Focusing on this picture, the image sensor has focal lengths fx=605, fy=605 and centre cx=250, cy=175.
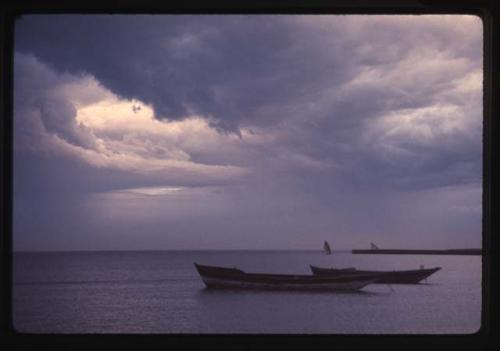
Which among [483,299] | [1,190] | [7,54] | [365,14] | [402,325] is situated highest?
[365,14]

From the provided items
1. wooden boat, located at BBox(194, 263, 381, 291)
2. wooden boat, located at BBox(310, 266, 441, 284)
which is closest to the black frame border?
wooden boat, located at BBox(194, 263, 381, 291)

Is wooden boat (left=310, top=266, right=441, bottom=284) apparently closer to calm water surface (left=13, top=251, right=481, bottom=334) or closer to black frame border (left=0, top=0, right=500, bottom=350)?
calm water surface (left=13, top=251, right=481, bottom=334)

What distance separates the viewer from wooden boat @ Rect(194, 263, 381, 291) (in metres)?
26.8

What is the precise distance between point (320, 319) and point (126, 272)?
27.1m

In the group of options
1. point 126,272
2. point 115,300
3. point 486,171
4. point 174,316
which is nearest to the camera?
point 486,171

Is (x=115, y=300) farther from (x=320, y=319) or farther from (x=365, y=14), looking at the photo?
(x=365, y=14)

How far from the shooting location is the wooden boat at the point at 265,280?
26.8 metres

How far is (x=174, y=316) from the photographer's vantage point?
108ft
